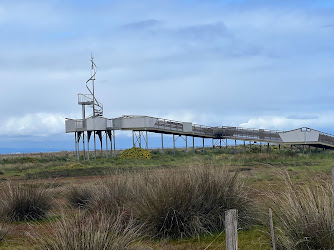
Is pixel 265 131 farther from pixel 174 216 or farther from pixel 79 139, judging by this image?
pixel 174 216

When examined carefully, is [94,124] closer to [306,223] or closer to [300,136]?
[300,136]

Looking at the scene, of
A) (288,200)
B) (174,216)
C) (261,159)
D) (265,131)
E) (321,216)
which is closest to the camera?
(321,216)

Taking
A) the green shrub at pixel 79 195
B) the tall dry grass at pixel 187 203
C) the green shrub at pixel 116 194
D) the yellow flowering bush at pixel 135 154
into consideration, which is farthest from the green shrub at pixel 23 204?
the yellow flowering bush at pixel 135 154

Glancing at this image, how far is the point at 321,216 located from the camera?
6738mm

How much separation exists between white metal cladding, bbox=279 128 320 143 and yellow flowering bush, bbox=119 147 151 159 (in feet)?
49.2

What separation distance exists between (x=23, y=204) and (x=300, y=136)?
37157mm

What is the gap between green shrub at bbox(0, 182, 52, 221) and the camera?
11.0 metres

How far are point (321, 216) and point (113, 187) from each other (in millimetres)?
5921

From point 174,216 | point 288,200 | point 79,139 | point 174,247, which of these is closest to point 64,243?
point 174,247

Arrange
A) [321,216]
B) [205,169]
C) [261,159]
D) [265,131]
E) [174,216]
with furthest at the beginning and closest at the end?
[265,131], [261,159], [205,169], [174,216], [321,216]

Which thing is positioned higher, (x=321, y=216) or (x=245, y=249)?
(x=321, y=216)

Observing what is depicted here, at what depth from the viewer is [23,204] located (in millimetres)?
11219

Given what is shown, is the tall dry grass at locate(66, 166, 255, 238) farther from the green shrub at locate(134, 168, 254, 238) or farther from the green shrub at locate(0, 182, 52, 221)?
the green shrub at locate(0, 182, 52, 221)

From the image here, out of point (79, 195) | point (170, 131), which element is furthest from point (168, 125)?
point (79, 195)
